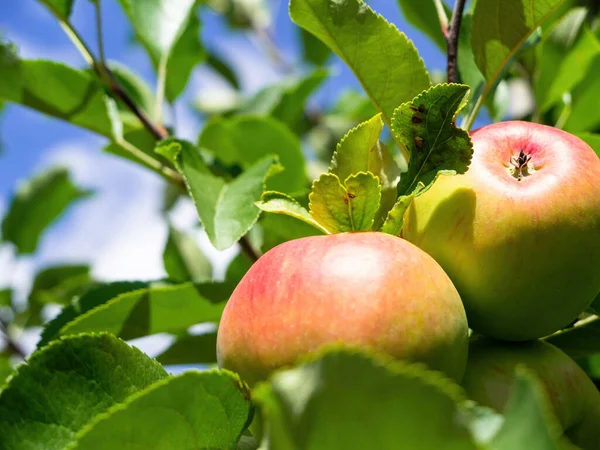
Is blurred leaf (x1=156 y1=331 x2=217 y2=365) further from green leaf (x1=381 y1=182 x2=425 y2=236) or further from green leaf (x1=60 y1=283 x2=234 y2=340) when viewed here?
green leaf (x1=381 y1=182 x2=425 y2=236)

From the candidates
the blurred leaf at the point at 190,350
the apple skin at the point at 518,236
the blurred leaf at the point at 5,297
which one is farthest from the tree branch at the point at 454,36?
the blurred leaf at the point at 5,297

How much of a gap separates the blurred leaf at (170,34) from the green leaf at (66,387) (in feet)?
2.84

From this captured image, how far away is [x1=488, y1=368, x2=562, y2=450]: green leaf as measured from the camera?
0.38 m

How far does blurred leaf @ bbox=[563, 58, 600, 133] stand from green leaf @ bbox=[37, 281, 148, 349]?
0.90m

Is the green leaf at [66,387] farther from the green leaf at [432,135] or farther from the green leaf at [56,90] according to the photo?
the green leaf at [56,90]

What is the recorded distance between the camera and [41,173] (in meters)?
2.08

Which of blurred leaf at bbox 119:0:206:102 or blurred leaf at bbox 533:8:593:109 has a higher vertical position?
blurred leaf at bbox 119:0:206:102

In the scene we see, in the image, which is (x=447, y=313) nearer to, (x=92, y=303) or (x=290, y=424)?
(x=290, y=424)

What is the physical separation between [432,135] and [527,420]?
1.30 feet

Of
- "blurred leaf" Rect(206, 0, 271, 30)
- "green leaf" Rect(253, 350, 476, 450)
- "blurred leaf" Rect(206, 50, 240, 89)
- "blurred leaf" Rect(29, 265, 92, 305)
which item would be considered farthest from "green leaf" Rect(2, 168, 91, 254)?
"green leaf" Rect(253, 350, 476, 450)

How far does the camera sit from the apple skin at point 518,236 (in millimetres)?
681

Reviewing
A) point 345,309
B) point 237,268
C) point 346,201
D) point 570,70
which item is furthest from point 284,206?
point 570,70

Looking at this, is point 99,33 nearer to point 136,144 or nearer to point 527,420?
point 136,144

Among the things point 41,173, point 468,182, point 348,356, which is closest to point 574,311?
point 468,182
